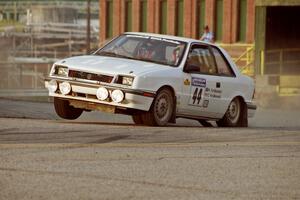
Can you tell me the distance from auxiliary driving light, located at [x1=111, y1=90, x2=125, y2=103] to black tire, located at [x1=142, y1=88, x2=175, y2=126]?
561 mm

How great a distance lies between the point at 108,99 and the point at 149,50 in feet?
5.15

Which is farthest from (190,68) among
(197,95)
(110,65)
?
(110,65)

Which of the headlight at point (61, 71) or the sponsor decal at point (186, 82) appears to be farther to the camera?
the sponsor decal at point (186, 82)

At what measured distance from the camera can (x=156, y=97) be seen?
14758 millimetres

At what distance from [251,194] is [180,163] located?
5.98 feet

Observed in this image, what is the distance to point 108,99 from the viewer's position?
14453 millimetres

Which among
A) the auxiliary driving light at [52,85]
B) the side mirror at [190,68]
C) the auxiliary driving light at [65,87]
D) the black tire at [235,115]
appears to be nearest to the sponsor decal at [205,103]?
the side mirror at [190,68]

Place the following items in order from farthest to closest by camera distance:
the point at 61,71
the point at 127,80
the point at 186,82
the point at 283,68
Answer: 1. the point at 283,68
2. the point at 186,82
3. the point at 61,71
4. the point at 127,80

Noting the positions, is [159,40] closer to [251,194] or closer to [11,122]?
[11,122]

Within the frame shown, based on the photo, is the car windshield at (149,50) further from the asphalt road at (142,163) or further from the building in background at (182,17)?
the building in background at (182,17)

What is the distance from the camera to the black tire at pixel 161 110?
14734 millimetres

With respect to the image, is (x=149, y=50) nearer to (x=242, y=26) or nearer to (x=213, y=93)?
(x=213, y=93)

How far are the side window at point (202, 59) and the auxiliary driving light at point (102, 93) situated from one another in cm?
191

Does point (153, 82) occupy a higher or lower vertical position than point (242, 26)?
lower
